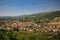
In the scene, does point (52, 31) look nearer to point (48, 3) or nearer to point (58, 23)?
point (58, 23)

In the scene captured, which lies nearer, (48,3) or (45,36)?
(45,36)

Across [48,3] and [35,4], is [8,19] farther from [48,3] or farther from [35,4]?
[48,3]

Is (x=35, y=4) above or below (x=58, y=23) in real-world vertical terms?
above

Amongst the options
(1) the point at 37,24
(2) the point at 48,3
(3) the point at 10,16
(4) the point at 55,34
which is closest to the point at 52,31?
(4) the point at 55,34

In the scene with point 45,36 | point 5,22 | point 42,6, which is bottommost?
point 45,36

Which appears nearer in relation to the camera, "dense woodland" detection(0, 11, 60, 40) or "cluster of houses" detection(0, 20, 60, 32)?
"dense woodland" detection(0, 11, 60, 40)

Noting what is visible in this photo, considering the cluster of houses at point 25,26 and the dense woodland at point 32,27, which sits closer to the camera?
the dense woodland at point 32,27
